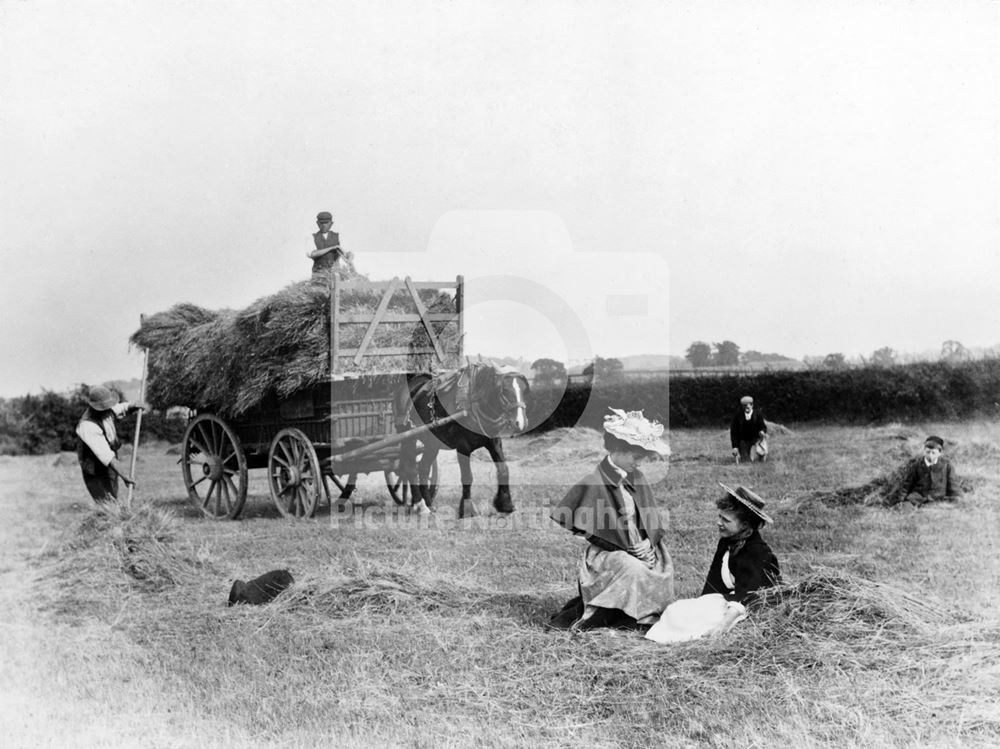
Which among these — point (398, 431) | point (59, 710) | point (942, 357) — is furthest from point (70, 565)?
point (942, 357)

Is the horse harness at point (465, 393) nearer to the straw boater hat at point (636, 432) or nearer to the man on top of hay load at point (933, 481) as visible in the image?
the man on top of hay load at point (933, 481)

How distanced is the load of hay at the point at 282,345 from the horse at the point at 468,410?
0.39m

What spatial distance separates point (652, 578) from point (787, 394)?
19639 mm

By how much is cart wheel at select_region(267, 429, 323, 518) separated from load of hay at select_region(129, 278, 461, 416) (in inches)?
25.2

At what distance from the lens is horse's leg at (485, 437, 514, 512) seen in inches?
438

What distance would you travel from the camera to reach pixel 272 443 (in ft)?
38.2

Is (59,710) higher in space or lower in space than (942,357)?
lower

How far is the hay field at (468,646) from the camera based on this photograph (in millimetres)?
4324

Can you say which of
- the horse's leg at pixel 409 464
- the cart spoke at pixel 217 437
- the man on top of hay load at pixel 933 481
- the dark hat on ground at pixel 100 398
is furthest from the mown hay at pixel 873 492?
the dark hat on ground at pixel 100 398

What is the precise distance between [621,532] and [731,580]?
757 millimetres

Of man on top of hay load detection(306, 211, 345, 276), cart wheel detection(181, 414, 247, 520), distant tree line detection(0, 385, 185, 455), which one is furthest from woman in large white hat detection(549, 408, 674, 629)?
distant tree line detection(0, 385, 185, 455)

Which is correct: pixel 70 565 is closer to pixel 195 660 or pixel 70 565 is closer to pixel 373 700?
pixel 195 660

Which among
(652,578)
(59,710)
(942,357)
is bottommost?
(59,710)

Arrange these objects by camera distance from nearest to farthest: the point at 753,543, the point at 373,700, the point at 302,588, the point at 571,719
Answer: the point at 571,719
the point at 373,700
the point at 753,543
the point at 302,588
